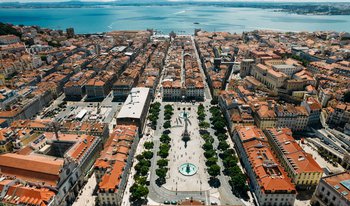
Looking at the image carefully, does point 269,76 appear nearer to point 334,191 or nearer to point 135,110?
point 135,110

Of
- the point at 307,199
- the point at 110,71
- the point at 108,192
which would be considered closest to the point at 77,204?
the point at 108,192

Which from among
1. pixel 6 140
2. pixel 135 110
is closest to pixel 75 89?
pixel 135 110

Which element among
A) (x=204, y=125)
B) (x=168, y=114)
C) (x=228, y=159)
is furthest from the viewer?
(x=168, y=114)

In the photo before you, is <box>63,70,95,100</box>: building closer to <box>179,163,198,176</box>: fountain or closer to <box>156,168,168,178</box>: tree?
<box>156,168,168,178</box>: tree

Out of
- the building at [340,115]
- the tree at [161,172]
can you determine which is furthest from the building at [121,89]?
the building at [340,115]

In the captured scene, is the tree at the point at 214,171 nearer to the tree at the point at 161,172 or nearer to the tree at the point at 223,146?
the tree at the point at 223,146

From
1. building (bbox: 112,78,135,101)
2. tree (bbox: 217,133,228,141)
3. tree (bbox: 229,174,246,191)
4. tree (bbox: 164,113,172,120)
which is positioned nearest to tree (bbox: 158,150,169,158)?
tree (bbox: 217,133,228,141)
